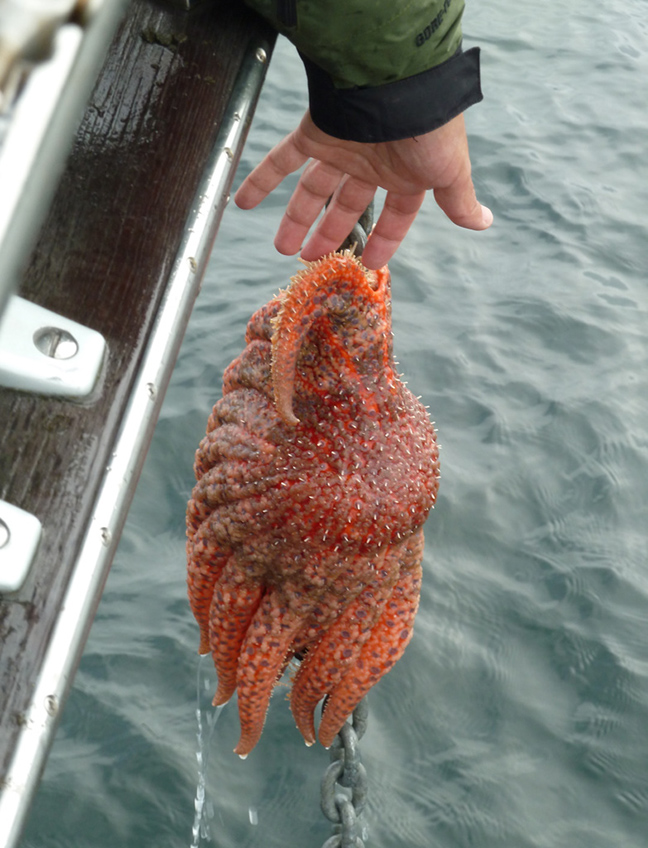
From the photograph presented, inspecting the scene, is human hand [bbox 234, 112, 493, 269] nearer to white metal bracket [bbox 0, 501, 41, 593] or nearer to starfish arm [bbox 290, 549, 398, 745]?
starfish arm [bbox 290, 549, 398, 745]

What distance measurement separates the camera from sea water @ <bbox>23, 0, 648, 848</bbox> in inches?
139

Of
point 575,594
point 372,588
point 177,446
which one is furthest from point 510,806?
point 177,446

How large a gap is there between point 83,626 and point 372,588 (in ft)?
3.73

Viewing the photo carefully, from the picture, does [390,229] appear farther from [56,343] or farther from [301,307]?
[56,343]

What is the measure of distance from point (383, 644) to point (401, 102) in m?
1.19

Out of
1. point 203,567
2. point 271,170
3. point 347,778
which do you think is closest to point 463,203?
point 271,170

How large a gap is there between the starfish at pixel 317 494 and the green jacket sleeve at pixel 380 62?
278mm

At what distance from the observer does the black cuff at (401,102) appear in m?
1.58

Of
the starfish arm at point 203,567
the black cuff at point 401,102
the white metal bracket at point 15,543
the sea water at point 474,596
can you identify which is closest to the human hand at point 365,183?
the black cuff at point 401,102

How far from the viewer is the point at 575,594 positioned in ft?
13.8

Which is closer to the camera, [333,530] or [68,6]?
[68,6]

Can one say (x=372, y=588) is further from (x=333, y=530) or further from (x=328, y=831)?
(x=328, y=831)

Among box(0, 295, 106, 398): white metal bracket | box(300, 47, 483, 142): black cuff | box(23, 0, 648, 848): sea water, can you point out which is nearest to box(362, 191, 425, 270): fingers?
box(300, 47, 483, 142): black cuff

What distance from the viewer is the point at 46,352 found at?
93cm
